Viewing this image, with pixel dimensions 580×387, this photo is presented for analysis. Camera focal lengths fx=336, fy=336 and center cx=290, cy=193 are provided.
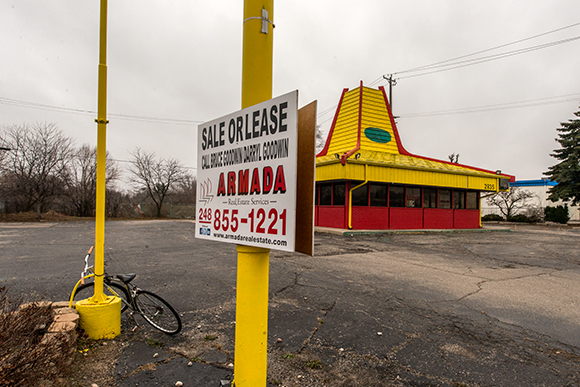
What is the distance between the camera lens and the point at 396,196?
2192 cm

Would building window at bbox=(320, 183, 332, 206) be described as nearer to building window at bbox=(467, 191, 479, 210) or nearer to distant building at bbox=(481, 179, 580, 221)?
building window at bbox=(467, 191, 479, 210)

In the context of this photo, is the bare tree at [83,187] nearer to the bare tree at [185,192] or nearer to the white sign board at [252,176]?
the bare tree at [185,192]

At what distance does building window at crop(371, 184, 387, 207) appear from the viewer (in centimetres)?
2109

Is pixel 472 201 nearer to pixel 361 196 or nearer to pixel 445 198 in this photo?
pixel 445 198

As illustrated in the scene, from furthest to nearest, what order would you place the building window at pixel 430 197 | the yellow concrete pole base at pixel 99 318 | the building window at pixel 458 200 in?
the building window at pixel 458 200
the building window at pixel 430 197
the yellow concrete pole base at pixel 99 318

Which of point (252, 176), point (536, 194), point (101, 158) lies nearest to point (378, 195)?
point (101, 158)

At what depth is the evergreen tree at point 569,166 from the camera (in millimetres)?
37750

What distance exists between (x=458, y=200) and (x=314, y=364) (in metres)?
24.7

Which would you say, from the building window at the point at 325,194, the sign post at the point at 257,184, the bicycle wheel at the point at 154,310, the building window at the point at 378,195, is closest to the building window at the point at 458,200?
the building window at the point at 378,195

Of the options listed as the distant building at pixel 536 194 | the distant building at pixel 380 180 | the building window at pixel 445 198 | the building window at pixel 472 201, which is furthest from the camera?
the distant building at pixel 536 194

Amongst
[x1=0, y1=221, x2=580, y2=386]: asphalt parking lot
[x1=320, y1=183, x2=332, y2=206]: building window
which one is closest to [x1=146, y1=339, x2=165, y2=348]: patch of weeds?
[x1=0, y1=221, x2=580, y2=386]: asphalt parking lot

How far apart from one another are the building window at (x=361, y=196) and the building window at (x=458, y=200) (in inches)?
320

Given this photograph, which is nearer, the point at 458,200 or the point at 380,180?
the point at 380,180

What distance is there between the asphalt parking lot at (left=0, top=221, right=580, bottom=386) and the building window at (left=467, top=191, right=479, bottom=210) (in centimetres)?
1634
